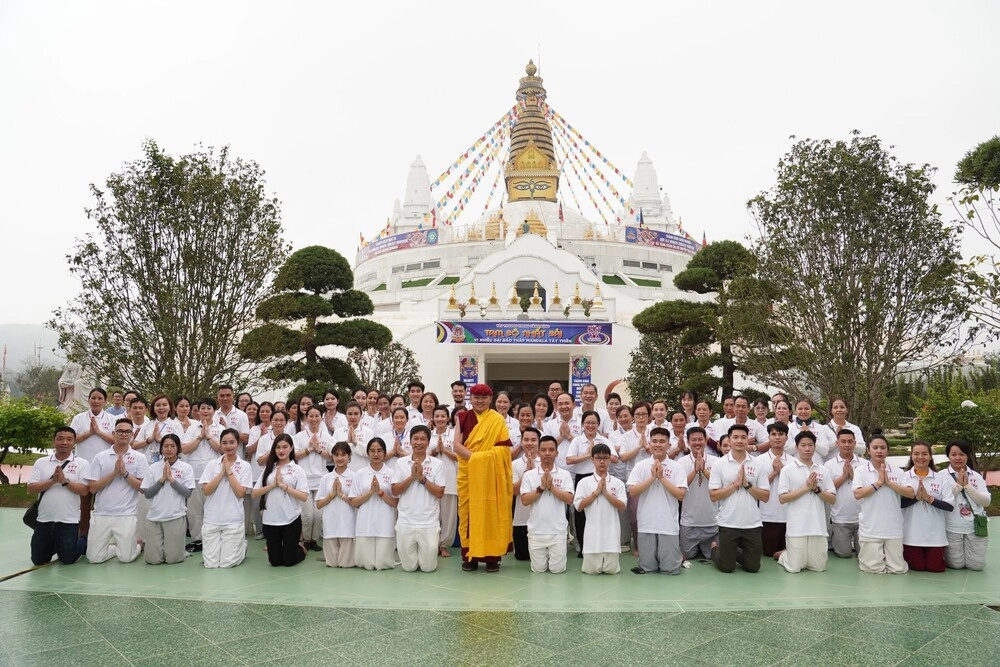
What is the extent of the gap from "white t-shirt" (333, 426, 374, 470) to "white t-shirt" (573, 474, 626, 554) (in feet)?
7.80

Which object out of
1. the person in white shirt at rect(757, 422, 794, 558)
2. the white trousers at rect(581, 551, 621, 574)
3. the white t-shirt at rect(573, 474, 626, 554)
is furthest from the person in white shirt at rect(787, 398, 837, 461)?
the white trousers at rect(581, 551, 621, 574)

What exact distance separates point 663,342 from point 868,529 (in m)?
11.2

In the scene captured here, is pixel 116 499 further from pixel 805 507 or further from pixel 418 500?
pixel 805 507

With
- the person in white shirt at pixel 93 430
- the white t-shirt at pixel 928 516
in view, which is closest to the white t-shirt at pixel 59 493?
the person in white shirt at pixel 93 430

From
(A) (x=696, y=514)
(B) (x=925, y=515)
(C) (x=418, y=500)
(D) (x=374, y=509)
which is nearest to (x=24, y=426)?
(D) (x=374, y=509)

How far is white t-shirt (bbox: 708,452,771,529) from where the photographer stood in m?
6.43

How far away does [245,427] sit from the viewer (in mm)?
8148

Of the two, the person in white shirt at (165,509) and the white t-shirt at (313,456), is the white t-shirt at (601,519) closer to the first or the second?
the white t-shirt at (313,456)

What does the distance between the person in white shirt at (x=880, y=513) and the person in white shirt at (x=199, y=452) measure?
6122mm

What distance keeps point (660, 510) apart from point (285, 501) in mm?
3318

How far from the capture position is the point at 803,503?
21.5ft

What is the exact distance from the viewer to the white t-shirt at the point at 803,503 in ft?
21.2

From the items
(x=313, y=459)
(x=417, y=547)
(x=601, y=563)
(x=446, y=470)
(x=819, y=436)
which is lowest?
(x=601, y=563)

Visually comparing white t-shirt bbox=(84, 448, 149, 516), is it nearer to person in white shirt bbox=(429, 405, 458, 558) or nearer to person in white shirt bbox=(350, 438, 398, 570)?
person in white shirt bbox=(350, 438, 398, 570)
